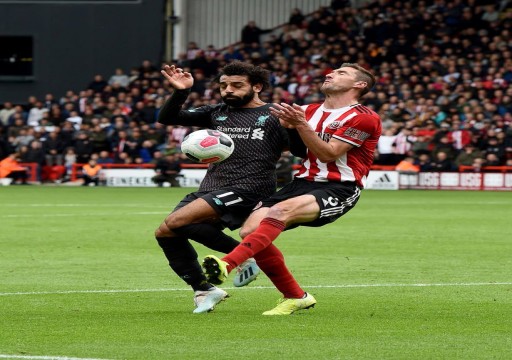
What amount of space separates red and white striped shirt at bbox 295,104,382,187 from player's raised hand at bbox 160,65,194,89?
0.97m

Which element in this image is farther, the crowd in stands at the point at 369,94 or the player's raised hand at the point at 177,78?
the crowd in stands at the point at 369,94

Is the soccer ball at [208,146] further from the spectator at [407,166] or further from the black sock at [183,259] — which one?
the spectator at [407,166]

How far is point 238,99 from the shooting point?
8.98 metres

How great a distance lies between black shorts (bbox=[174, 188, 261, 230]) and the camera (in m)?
8.74

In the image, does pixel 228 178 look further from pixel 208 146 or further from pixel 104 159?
pixel 104 159

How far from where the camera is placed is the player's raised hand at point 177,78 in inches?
355

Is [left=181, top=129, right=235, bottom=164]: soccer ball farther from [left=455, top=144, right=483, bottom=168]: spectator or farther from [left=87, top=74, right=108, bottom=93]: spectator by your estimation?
[left=87, top=74, right=108, bottom=93]: spectator

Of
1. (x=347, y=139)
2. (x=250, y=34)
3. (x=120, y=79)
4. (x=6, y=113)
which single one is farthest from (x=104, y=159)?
(x=347, y=139)

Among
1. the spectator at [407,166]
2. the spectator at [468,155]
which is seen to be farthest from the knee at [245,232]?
the spectator at [407,166]

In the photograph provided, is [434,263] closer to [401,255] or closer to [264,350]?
[401,255]

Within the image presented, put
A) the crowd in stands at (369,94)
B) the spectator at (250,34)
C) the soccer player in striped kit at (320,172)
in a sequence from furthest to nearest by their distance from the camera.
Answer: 1. the spectator at (250,34)
2. the crowd in stands at (369,94)
3. the soccer player in striped kit at (320,172)

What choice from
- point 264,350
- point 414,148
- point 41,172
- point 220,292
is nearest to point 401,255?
point 220,292

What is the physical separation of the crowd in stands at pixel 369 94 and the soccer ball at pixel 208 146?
72.9 feet

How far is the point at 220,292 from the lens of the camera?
351 inches
